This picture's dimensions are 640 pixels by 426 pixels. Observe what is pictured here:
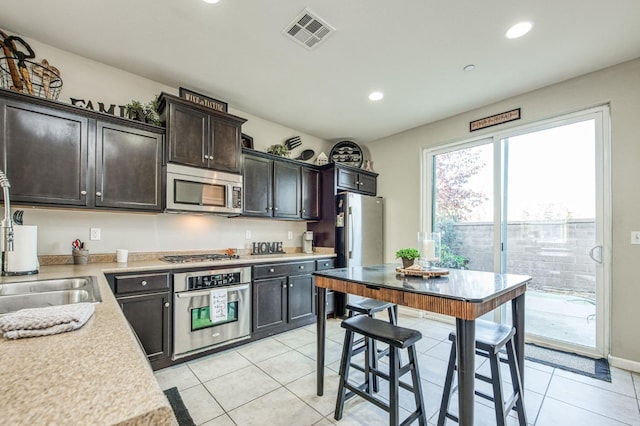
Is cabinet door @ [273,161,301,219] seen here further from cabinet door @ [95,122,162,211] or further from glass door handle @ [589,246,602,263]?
glass door handle @ [589,246,602,263]

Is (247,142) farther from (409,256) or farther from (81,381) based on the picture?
(81,381)

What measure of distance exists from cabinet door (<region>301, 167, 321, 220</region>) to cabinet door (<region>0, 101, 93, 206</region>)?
2.35m

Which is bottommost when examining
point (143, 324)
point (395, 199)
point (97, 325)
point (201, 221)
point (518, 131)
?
point (143, 324)

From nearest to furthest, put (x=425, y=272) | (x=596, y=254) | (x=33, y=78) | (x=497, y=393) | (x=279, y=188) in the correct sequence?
(x=497, y=393) → (x=425, y=272) → (x=33, y=78) → (x=596, y=254) → (x=279, y=188)

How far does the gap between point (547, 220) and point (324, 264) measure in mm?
2564

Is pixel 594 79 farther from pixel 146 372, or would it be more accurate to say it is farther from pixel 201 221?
pixel 201 221

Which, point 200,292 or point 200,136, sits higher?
point 200,136

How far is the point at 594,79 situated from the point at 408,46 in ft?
6.38

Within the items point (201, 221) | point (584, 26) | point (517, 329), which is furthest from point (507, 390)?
point (201, 221)

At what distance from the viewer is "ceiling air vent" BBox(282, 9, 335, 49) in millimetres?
2123

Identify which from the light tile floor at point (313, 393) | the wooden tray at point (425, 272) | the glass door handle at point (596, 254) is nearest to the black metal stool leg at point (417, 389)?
the light tile floor at point (313, 393)

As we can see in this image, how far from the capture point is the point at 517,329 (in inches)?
77.5

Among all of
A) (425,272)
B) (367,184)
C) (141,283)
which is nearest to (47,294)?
(141,283)

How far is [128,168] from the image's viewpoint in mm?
2553
